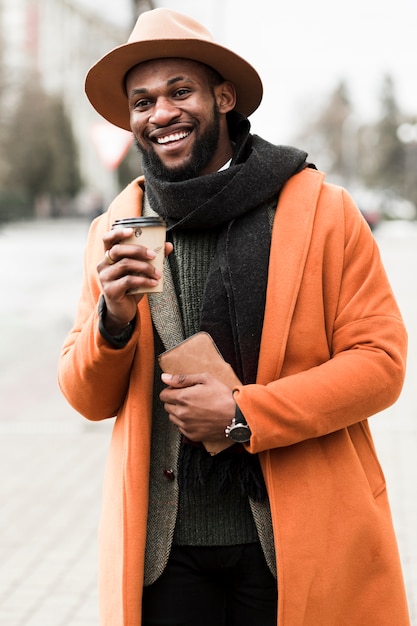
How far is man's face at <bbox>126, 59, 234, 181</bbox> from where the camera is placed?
2.08 m

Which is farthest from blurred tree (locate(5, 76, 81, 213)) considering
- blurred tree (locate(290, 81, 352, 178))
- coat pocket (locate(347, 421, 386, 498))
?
coat pocket (locate(347, 421, 386, 498))

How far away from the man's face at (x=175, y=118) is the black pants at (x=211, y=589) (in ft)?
2.76

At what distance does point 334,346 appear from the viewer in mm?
2037

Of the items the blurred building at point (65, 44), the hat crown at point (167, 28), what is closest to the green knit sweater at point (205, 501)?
the hat crown at point (167, 28)

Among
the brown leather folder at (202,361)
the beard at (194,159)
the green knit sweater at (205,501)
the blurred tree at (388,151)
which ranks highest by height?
the blurred tree at (388,151)

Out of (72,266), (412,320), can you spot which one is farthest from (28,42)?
(412,320)

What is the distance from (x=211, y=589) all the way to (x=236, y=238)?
786 mm

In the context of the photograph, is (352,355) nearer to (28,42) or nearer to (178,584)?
(178,584)

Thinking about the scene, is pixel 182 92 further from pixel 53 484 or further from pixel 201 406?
pixel 53 484

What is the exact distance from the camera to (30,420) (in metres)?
7.38

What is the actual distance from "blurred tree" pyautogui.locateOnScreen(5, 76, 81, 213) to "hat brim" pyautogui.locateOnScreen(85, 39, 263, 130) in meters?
48.4

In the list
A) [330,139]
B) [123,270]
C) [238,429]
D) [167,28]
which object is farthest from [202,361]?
[330,139]

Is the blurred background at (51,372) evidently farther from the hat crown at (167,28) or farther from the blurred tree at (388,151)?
the blurred tree at (388,151)

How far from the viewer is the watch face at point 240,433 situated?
A: 1916 millimetres
